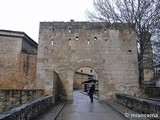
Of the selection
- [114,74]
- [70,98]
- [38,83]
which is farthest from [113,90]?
[38,83]

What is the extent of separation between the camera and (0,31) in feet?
53.1

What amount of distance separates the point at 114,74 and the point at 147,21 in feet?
17.2

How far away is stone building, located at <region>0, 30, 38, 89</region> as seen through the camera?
1538 cm

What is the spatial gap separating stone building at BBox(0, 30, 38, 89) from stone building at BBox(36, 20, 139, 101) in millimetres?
924

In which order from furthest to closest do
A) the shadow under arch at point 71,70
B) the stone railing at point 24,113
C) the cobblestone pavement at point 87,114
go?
the shadow under arch at point 71,70
the cobblestone pavement at point 87,114
the stone railing at point 24,113

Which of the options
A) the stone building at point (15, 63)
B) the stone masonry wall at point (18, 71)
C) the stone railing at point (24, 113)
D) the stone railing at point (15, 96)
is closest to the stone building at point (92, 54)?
the stone masonry wall at point (18, 71)

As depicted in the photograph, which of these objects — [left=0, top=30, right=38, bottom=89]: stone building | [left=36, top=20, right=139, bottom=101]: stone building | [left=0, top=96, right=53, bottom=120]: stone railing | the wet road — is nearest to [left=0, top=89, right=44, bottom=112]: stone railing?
the wet road

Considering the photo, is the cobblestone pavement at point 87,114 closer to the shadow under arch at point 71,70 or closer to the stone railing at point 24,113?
the stone railing at point 24,113

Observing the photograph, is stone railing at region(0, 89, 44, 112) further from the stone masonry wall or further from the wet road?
the stone masonry wall

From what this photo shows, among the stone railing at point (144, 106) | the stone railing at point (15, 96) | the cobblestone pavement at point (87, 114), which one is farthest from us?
the stone railing at point (15, 96)

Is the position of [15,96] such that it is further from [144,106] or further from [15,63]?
[144,106]

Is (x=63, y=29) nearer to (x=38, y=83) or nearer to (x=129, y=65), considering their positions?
(x=38, y=83)

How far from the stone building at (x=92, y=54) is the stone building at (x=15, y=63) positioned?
92cm

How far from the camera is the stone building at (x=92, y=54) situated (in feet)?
49.5
